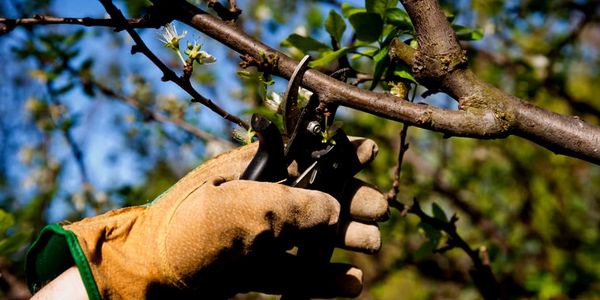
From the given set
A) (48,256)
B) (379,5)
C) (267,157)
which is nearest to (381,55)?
(379,5)

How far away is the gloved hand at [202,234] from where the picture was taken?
1146 mm

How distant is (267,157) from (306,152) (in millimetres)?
115

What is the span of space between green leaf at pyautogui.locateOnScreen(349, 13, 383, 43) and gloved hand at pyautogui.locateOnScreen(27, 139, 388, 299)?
41 centimetres

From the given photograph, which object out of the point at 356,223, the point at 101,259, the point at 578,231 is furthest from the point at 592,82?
the point at 101,259

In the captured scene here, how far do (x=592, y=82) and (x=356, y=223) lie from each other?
27.4 ft

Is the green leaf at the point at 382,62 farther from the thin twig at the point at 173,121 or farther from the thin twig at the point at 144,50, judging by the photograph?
the thin twig at the point at 173,121

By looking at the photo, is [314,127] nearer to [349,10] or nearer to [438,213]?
[349,10]

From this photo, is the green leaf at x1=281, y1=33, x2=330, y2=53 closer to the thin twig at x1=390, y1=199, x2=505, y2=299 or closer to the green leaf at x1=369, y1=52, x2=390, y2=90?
the green leaf at x1=369, y1=52, x2=390, y2=90

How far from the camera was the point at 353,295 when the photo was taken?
1.48m

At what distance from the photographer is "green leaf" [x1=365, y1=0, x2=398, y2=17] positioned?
133cm

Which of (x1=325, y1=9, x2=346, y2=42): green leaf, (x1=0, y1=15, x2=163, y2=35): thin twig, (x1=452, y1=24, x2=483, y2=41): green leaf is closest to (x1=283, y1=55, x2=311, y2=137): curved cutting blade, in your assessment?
(x1=325, y1=9, x2=346, y2=42): green leaf

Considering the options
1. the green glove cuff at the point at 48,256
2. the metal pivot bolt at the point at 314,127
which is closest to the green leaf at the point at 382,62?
the metal pivot bolt at the point at 314,127

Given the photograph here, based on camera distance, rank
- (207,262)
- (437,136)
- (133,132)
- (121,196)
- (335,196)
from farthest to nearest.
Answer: (437,136), (133,132), (121,196), (335,196), (207,262)

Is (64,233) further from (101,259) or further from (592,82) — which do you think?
(592,82)
